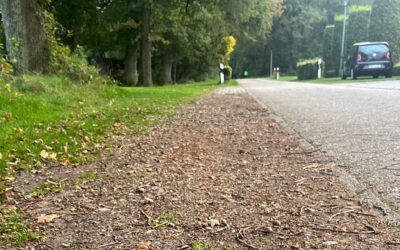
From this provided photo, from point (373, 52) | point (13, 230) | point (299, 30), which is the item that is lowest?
point (13, 230)

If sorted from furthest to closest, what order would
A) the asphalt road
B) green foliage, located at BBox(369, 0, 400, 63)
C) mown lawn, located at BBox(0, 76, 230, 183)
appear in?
green foliage, located at BBox(369, 0, 400, 63) < mown lawn, located at BBox(0, 76, 230, 183) < the asphalt road

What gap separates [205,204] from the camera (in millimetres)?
3148

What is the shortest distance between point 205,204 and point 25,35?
9.34m

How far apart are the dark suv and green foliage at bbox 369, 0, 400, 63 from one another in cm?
1255

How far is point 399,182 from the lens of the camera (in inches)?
137

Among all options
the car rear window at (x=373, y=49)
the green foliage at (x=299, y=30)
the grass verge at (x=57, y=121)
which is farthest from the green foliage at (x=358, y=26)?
the green foliage at (x=299, y=30)

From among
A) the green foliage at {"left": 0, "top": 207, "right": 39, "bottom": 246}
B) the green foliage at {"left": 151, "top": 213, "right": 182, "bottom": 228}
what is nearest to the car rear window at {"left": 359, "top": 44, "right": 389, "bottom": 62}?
the green foliage at {"left": 151, "top": 213, "right": 182, "bottom": 228}

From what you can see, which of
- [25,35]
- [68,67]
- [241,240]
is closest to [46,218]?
[241,240]

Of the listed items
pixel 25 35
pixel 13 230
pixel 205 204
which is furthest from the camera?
pixel 25 35

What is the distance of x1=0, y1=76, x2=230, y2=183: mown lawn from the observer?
184 inches

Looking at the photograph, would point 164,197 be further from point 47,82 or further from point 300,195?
point 47,82

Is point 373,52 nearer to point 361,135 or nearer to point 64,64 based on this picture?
point 64,64

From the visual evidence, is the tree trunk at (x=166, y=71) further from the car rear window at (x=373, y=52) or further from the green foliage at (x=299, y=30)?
the green foliage at (x=299, y=30)

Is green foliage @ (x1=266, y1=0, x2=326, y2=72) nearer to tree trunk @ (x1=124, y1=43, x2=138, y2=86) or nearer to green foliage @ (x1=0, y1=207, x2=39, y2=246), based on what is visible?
tree trunk @ (x1=124, y1=43, x2=138, y2=86)
